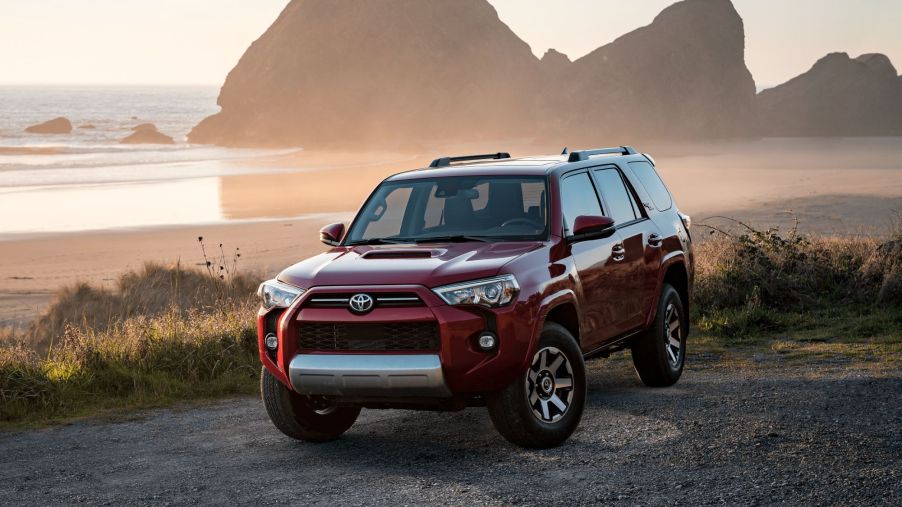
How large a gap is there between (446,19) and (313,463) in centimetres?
15666

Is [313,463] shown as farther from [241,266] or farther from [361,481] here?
[241,266]

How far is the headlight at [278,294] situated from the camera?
708 centimetres

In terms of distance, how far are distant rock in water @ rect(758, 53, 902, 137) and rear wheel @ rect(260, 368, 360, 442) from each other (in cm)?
12929

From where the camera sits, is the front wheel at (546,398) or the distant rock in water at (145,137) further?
the distant rock in water at (145,137)

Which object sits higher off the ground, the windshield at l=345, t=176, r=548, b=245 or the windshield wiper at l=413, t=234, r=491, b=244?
the windshield at l=345, t=176, r=548, b=245

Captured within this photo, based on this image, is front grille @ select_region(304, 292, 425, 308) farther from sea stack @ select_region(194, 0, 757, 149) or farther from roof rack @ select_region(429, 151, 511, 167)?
sea stack @ select_region(194, 0, 757, 149)

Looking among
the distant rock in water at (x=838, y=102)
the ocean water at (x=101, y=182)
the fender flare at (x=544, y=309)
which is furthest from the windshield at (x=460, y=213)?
the distant rock in water at (x=838, y=102)

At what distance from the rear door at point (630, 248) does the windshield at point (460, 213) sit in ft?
2.77

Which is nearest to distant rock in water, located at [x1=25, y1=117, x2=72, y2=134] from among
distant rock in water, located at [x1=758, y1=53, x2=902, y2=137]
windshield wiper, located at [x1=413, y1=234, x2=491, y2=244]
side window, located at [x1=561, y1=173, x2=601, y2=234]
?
distant rock in water, located at [x1=758, y1=53, x2=902, y2=137]

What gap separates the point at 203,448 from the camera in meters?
8.02

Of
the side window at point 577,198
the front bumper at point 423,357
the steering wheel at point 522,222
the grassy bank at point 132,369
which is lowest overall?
the grassy bank at point 132,369

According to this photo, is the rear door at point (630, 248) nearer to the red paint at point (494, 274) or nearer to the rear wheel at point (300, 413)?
the red paint at point (494, 274)

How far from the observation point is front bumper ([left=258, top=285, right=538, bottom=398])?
666 centimetres

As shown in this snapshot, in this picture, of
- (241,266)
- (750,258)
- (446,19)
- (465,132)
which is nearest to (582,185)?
(750,258)
